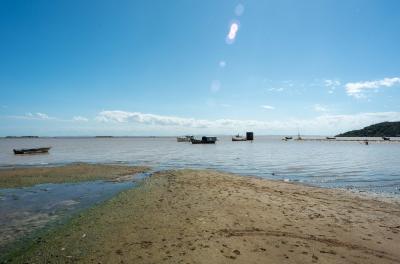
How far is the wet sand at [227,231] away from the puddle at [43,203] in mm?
1223

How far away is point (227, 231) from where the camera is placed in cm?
1062

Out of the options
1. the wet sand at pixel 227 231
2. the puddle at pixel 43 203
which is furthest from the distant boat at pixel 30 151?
the wet sand at pixel 227 231

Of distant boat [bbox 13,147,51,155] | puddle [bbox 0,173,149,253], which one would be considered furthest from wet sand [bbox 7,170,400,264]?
distant boat [bbox 13,147,51,155]

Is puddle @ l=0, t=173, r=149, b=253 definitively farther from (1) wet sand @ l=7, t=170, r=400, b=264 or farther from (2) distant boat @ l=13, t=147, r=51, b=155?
(2) distant boat @ l=13, t=147, r=51, b=155

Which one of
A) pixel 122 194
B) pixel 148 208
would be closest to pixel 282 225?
pixel 148 208

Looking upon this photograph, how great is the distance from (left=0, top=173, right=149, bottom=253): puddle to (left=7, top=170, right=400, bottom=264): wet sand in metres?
1.22

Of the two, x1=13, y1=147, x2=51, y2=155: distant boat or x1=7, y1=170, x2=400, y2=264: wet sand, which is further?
x1=13, y1=147, x2=51, y2=155: distant boat

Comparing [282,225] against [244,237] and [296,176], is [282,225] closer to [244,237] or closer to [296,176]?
[244,237]

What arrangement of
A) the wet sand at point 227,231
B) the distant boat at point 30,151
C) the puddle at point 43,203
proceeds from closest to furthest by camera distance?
the wet sand at point 227,231 < the puddle at point 43,203 < the distant boat at point 30,151

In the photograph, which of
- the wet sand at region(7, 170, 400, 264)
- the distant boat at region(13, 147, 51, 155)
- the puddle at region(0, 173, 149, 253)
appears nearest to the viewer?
the wet sand at region(7, 170, 400, 264)

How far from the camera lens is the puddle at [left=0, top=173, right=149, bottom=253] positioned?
1176 centimetres

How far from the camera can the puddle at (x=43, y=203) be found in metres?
11.8

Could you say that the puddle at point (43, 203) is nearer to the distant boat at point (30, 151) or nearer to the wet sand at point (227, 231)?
the wet sand at point (227, 231)

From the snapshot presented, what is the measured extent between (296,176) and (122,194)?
57.1ft
